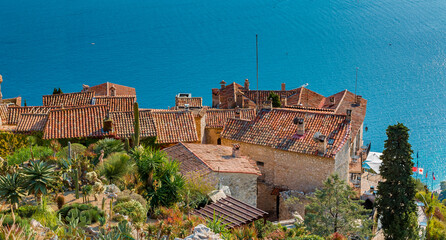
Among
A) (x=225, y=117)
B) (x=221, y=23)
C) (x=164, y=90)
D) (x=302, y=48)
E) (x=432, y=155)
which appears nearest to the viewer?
(x=225, y=117)

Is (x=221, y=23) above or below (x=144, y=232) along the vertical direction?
above

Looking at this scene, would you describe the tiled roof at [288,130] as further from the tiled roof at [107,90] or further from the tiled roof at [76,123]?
the tiled roof at [107,90]

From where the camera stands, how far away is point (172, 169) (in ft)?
58.4

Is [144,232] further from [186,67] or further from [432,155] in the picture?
[186,67]

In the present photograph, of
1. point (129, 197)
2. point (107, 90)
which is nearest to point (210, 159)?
point (129, 197)

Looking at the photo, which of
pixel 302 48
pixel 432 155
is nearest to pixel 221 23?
pixel 302 48

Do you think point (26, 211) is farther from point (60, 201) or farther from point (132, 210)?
point (132, 210)

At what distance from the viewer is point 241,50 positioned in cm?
9912

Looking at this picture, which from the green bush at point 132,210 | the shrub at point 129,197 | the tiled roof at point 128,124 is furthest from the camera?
the tiled roof at point 128,124

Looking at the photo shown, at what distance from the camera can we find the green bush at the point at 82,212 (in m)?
13.5

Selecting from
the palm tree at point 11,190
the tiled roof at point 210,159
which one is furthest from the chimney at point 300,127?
the palm tree at point 11,190

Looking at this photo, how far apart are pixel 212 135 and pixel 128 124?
695cm

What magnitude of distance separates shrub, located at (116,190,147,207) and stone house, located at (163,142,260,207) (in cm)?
392

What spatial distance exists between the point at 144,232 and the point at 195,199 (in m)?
4.39
